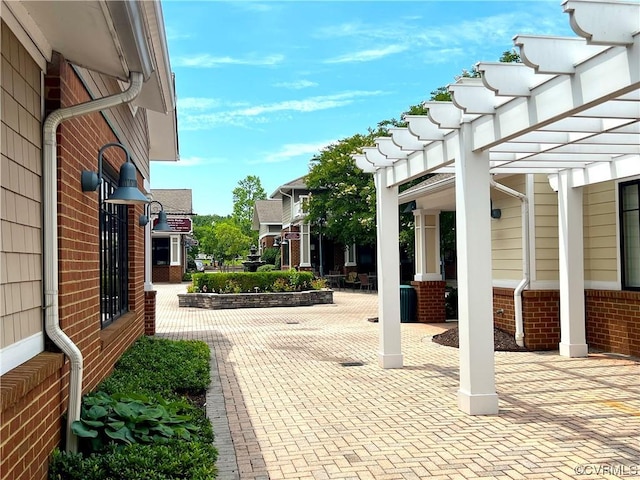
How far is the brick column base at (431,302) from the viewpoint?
15.1m

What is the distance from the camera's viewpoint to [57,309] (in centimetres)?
432

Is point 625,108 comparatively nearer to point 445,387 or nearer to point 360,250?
point 445,387

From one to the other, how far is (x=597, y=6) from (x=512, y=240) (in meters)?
7.34

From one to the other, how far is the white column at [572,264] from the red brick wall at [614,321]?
0.48 meters

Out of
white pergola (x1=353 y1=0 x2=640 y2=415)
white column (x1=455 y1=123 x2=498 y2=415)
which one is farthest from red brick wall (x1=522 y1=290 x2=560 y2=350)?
white column (x1=455 y1=123 x2=498 y2=415)

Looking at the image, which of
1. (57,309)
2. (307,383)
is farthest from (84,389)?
(307,383)

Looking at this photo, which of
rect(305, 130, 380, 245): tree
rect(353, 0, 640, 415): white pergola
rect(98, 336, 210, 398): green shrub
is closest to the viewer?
rect(353, 0, 640, 415): white pergola

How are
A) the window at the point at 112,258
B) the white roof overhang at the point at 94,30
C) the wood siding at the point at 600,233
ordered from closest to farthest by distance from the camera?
the white roof overhang at the point at 94,30 → the window at the point at 112,258 → the wood siding at the point at 600,233

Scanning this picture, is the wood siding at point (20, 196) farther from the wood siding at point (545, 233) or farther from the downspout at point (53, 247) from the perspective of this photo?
the wood siding at point (545, 233)

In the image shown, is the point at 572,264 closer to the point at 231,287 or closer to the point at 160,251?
the point at 231,287

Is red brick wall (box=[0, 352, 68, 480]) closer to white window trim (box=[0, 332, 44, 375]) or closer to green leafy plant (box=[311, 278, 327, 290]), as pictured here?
white window trim (box=[0, 332, 44, 375])

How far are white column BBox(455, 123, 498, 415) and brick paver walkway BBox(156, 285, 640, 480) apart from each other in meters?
0.26

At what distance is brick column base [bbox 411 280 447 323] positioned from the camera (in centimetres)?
1514

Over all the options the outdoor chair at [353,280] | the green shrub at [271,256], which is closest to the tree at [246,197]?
the green shrub at [271,256]
